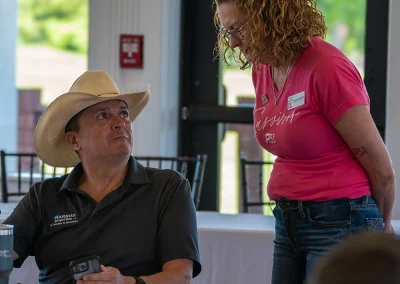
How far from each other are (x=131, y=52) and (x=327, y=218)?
2.83 meters

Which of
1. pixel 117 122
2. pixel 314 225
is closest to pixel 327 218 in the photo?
pixel 314 225

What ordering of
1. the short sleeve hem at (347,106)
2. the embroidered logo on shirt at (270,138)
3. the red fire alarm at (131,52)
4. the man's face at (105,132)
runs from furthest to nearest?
the red fire alarm at (131,52)
the man's face at (105,132)
the embroidered logo on shirt at (270,138)
the short sleeve hem at (347,106)

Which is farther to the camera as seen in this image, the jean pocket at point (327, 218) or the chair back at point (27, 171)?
the chair back at point (27, 171)

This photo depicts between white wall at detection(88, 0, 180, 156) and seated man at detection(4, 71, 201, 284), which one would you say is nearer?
seated man at detection(4, 71, 201, 284)

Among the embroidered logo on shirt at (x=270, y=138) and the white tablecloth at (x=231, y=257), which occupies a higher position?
the embroidered logo on shirt at (x=270, y=138)

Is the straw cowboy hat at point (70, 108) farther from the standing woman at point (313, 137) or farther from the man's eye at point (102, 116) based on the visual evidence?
the standing woman at point (313, 137)

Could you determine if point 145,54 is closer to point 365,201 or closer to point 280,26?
point 280,26

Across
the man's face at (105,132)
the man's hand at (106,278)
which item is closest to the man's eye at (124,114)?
the man's face at (105,132)

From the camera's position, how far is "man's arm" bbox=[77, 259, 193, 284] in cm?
159

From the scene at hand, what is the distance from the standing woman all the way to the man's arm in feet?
0.85

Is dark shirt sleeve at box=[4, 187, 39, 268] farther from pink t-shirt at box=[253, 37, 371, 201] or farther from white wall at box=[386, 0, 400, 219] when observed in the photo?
white wall at box=[386, 0, 400, 219]

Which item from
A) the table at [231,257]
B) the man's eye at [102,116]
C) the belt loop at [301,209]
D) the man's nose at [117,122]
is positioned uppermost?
the man's eye at [102,116]

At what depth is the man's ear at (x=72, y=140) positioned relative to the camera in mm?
2031

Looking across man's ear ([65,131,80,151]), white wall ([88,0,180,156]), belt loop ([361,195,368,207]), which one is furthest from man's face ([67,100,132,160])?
white wall ([88,0,180,156])
